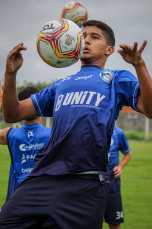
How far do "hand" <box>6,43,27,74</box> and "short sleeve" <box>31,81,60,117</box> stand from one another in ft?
1.55

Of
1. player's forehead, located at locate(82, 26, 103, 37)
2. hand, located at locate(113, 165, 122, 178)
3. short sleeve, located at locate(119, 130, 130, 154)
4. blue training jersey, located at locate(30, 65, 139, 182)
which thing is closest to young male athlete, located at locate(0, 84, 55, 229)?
blue training jersey, located at locate(30, 65, 139, 182)

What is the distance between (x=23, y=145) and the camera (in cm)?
446

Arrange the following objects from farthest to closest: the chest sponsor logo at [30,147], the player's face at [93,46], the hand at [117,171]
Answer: the hand at [117,171], the chest sponsor logo at [30,147], the player's face at [93,46]

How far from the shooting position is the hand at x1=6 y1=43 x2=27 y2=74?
2.86 meters

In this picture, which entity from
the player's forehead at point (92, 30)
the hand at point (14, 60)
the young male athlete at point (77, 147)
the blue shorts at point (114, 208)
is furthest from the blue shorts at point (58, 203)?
the blue shorts at point (114, 208)

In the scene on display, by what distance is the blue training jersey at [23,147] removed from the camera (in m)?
4.34

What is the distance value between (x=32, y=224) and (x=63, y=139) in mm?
748

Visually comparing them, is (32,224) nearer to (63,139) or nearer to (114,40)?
(63,139)

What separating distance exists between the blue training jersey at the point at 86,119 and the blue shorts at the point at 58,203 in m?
0.10

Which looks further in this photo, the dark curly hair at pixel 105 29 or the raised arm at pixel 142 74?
the dark curly hair at pixel 105 29

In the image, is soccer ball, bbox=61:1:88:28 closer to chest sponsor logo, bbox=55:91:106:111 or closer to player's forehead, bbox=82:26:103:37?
player's forehead, bbox=82:26:103:37

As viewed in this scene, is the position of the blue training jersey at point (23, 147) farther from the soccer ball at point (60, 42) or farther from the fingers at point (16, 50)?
the fingers at point (16, 50)

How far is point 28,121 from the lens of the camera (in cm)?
471

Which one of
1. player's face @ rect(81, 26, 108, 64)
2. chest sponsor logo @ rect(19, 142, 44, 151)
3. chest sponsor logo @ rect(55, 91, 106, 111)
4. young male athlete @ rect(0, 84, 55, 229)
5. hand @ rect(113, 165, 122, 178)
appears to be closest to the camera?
chest sponsor logo @ rect(55, 91, 106, 111)
